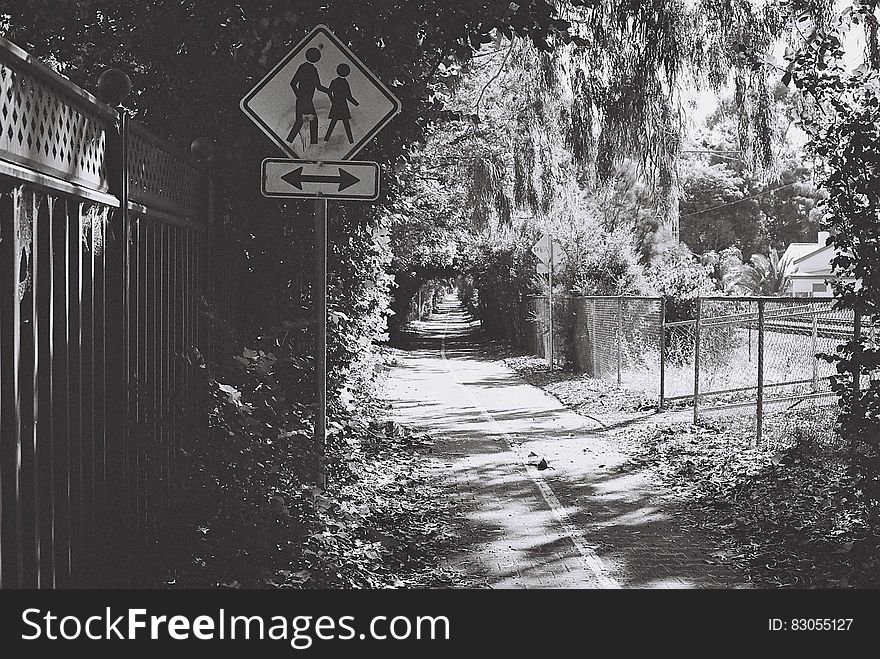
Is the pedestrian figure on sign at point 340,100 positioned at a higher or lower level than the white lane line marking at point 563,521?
higher

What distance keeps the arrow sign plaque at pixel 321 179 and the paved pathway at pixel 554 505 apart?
2.66m

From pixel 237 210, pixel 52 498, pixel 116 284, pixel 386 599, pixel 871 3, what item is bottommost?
pixel 386 599

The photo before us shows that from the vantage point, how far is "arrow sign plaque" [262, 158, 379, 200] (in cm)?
663

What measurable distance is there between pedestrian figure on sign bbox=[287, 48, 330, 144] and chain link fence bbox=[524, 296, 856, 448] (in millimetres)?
4091

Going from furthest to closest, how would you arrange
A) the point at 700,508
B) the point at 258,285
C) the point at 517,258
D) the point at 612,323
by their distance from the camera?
the point at 517,258, the point at 612,323, the point at 700,508, the point at 258,285

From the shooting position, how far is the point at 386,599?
4469 millimetres

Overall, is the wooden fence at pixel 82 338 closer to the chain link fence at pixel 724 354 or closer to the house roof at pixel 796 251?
the chain link fence at pixel 724 354

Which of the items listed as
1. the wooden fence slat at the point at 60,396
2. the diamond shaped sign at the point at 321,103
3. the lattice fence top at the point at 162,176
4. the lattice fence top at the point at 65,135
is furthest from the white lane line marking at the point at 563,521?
the wooden fence slat at the point at 60,396

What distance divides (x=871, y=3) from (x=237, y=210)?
4838 mm

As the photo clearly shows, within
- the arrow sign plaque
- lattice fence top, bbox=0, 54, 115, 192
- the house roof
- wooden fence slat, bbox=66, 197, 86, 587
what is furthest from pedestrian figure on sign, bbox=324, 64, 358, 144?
the house roof

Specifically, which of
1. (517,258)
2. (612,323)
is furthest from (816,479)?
(517,258)

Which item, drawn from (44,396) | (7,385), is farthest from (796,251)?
(7,385)

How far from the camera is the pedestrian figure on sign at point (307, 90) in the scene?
651 cm

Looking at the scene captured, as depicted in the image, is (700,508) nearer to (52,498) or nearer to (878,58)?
(878,58)
